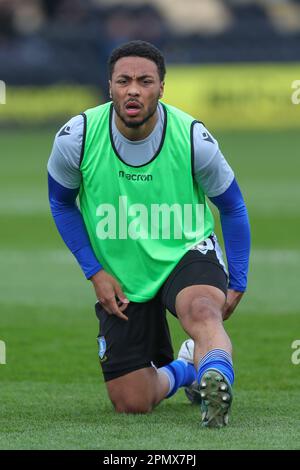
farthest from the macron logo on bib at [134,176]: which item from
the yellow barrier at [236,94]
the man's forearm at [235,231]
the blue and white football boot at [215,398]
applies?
the yellow barrier at [236,94]

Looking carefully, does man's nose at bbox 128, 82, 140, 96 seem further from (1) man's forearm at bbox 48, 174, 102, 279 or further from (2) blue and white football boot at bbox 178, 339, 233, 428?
(2) blue and white football boot at bbox 178, 339, 233, 428

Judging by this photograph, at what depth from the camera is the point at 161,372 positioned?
298 inches

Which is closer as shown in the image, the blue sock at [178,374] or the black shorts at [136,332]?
the black shorts at [136,332]

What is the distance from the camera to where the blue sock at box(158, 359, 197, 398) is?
24.9 ft

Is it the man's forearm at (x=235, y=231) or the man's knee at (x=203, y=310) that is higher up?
the man's forearm at (x=235, y=231)

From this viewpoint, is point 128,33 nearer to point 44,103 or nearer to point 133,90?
point 44,103

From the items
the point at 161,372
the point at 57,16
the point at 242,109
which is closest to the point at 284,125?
the point at 242,109

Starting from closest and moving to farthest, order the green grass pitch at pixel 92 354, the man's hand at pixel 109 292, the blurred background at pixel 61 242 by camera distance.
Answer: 1. the green grass pitch at pixel 92 354
2. the blurred background at pixel 61 242
3. the man's hand at pixel 109 292

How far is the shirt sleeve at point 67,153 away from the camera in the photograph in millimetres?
7141

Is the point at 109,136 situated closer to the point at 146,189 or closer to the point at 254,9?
the point at 146,189

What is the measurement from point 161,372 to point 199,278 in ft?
2.60

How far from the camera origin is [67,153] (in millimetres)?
7148

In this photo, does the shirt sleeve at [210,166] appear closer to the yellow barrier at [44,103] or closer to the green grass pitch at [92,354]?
the green grass pitch at [92,354]

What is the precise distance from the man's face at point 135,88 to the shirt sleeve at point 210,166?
328 millimetres
